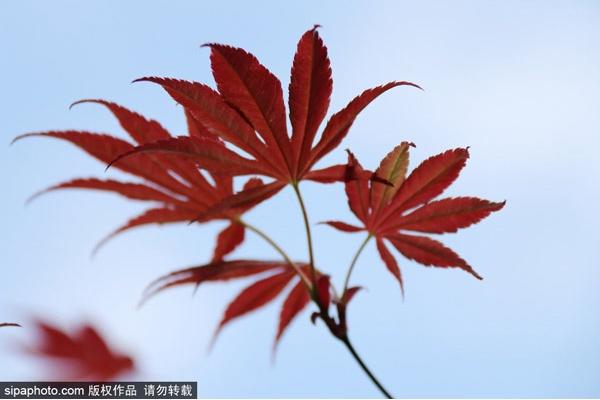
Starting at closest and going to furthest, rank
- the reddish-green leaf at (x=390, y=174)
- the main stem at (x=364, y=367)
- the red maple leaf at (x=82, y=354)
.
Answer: the red maple leaf at (x=82, y=354), the main stem at (x=364, y=367), the reddish-green leaf at (x=390, y=174)

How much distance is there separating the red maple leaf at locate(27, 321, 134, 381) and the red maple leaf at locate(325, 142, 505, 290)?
1.87 ft

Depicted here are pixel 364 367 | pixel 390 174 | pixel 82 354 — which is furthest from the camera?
pixel 390 174

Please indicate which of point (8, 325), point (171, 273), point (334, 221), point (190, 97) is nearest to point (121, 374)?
point (8, 325)

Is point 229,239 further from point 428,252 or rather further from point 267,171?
point 428,252

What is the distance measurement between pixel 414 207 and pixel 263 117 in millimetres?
339

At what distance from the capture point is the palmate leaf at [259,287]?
44.3 inches

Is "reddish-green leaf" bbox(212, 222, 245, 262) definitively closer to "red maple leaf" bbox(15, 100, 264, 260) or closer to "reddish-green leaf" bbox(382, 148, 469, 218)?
"red maple leaf" bbox(15, 100, 264, 260)

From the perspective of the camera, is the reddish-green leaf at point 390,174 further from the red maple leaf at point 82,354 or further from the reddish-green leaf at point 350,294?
the red maple leaf at point 82,354

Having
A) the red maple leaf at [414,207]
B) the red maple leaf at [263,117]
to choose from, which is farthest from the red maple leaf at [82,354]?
the red maple leaf at [414,207]

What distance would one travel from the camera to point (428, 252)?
1.15 meters

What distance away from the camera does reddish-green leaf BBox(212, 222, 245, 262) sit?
1.22m

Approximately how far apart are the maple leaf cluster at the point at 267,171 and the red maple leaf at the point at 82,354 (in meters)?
0.41

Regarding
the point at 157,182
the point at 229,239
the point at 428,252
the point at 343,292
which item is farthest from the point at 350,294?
the point at 157,182

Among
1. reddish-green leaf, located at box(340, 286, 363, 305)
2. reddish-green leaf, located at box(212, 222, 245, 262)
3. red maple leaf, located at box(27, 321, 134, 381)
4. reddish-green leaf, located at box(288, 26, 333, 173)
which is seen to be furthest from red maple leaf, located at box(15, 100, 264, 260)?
red maple leaf, located at box(27, 321, 134, 381)
